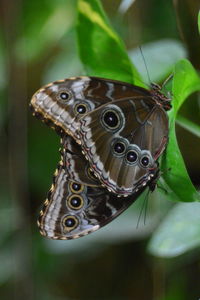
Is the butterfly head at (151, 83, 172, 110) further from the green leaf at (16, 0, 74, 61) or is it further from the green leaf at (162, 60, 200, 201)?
the green leaf at (16, 0, 74, 61)

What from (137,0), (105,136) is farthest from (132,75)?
(137,0)

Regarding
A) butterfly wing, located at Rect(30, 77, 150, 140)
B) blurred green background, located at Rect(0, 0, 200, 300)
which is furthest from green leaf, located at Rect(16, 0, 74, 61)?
butterfly wing, located at Rect(30, 77, 150, 140)

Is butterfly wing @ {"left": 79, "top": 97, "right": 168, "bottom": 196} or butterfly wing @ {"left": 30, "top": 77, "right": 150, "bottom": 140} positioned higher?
butterfly wing @ {"left": 30, "top": 77, "right": 150, "bottom": 140}

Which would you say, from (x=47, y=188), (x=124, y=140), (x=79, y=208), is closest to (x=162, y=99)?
(x=124, y=140)

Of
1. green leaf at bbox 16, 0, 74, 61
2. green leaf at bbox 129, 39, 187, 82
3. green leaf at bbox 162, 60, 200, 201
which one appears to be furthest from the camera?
green leaf at bbox 16, 0, 74, 61

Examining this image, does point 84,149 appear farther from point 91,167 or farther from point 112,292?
point 112,292

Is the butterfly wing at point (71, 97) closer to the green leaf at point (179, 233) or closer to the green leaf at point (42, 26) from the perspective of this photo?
the green leaf at point (179, 233)

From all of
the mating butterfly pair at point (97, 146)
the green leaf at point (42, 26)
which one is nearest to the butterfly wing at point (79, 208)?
the mating butterfly pair at point (97, 146)

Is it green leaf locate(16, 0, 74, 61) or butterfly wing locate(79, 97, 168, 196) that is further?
green leaf locate(16, 0, 74, 61)
